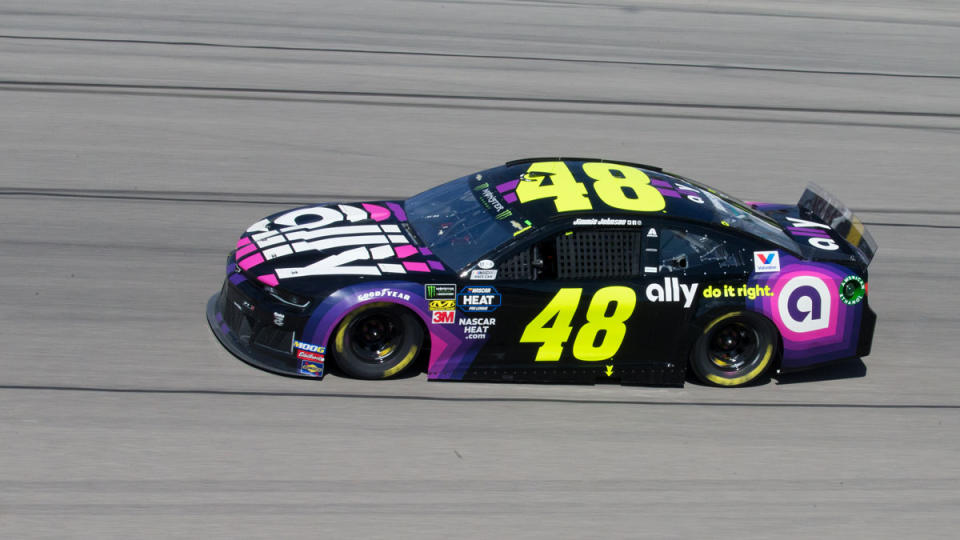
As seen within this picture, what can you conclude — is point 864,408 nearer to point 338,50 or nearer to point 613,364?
point 613,364

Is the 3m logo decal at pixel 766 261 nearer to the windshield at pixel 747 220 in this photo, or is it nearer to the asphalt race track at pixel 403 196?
the windshield at pixel 747 220

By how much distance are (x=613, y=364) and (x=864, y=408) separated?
171cm

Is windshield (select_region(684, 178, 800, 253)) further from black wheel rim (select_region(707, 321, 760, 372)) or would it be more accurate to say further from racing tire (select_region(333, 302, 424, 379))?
racing tire (select_region(333, 302, 424, 379))

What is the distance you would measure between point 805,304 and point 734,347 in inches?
21.5

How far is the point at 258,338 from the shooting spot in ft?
22.6

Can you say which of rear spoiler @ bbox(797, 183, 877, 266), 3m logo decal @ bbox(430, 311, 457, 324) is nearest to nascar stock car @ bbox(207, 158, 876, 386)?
3m logo decal @ bbox(430, 311, 457, 324)

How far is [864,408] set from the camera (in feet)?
23.7

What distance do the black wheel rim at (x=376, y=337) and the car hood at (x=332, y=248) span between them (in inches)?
11.6

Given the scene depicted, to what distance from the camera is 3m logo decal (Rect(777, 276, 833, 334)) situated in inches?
Result: 284

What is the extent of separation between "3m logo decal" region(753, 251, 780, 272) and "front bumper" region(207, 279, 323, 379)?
9.61 ft

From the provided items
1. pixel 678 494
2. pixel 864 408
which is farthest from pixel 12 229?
pixel 864 408

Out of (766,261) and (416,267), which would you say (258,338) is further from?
(766,261)

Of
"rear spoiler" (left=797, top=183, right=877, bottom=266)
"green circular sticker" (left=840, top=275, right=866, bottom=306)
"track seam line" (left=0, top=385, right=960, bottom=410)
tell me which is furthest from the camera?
"rear spoiler" (left=797, top=183, right=877, bottom=266)

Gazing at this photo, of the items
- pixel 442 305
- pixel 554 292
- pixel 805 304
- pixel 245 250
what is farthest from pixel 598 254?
pixel 245 250
